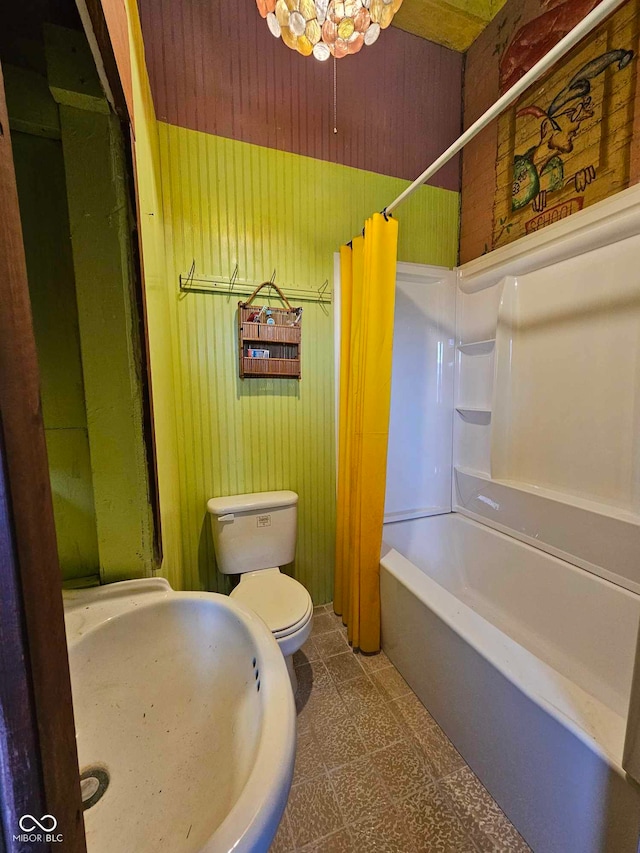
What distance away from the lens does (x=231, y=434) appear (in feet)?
5.66

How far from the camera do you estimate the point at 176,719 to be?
0.69 m

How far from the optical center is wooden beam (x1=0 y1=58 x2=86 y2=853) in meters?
0.23

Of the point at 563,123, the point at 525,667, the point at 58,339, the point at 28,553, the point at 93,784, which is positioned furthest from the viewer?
the point at 563,123

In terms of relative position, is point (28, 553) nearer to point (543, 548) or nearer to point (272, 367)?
point (272, 367)

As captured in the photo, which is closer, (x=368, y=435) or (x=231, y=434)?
(x=368, y=435)

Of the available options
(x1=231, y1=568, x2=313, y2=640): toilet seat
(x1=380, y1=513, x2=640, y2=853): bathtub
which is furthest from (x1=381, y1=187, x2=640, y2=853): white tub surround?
(x1=231, y1=568, x2=313, y2=640): toilet seat

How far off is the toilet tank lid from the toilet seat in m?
0.32

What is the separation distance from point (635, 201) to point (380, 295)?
0.99 metres

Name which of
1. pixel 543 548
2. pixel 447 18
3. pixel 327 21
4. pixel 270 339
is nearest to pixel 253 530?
pixel 270 339

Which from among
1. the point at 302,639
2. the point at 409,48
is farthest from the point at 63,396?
the point at 409,48

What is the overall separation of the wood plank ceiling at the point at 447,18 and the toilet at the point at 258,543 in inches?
105

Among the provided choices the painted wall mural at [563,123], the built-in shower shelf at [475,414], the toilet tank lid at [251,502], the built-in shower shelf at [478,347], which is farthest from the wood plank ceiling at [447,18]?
the toilet tank lid at [251,502]

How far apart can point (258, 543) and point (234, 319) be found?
111cm

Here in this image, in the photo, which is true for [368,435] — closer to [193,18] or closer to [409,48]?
[193,18]
